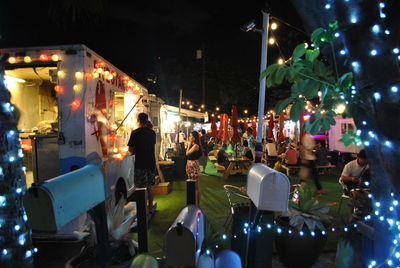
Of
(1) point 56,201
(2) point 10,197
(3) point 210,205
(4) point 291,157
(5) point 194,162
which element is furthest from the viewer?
(4) point 291,157

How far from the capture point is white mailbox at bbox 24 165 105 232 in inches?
60.0

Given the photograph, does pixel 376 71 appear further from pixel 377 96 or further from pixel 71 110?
pixel 71 110

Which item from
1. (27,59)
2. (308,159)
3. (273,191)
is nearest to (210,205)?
(308,159)

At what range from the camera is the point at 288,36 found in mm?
13773

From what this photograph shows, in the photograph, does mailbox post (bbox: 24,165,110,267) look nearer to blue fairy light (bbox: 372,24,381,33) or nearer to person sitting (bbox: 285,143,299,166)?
blue fairy light (bbox: 372,24,381,33)

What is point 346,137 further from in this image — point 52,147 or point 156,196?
point 156,196

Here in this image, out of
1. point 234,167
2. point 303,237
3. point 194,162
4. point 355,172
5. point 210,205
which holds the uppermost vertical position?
point 194,162

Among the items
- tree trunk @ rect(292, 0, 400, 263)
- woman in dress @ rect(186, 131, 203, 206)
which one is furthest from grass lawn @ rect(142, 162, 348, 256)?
tree trunk @ rect(292, 0, 400, 263)

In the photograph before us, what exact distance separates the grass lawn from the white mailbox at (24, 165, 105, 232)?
8.46ft

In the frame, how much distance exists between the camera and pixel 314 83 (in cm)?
196

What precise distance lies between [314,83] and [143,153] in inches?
182

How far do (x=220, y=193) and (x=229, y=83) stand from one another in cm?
2401

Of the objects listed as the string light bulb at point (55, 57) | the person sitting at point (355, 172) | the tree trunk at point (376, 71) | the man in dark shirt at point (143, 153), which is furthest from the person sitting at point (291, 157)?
the tree trunk at point (376, 71)

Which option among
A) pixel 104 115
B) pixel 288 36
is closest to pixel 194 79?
pixel 288 36
